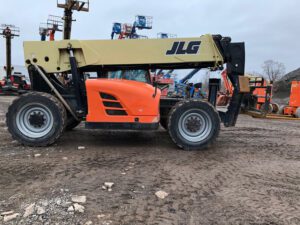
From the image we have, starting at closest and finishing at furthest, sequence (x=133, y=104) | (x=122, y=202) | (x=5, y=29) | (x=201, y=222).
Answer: (x=201, y=222)
(x=122, y=202)
(x=133, y=104)
(x=5, y=29)

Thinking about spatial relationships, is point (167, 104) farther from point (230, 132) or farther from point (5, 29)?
point (5, 29)

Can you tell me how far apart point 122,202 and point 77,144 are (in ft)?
11.0

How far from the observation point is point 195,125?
251 inches

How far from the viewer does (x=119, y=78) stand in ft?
22.6

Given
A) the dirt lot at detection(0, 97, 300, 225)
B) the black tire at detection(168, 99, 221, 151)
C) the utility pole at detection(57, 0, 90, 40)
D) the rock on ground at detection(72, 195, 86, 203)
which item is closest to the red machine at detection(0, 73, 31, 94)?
the utility pole at detection(57, 0, 90, 40)

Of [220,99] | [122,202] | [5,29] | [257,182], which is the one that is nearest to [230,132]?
[257,182]

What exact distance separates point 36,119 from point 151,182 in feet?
10.2

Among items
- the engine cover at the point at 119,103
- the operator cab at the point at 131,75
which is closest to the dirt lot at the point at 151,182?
the engine cover at the point at 119,103

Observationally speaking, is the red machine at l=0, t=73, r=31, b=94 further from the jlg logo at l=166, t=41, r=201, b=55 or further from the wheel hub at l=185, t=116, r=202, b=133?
the wheel hub at l=185, t=116, r=202, b=133

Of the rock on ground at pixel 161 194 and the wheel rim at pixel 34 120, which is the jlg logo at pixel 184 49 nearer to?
the wheel rim at pixel 34 120

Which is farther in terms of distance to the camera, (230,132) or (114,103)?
(230,132)

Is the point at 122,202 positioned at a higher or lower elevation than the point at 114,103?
lower

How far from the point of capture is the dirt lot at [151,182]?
3.33 meters

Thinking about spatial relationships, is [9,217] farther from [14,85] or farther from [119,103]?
[14,85]
